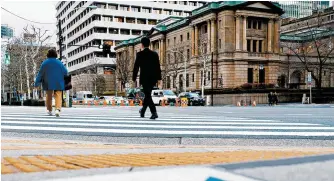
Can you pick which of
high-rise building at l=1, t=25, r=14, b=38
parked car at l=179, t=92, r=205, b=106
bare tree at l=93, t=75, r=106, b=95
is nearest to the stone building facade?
parked car at l=179, t=92, r=205, b=106

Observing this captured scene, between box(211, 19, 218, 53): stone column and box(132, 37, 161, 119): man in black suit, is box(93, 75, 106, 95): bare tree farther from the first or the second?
box(132, 37, 161, 119): man in black suit

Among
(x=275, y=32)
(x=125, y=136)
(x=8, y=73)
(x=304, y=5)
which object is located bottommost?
(x=125, y=136)

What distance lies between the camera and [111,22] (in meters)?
A: 86.1

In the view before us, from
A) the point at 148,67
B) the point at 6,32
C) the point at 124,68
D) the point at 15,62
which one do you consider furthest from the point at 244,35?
the point at 148,67

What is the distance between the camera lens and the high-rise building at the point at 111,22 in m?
85.1

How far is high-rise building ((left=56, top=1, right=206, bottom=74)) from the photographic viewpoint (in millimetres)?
85125

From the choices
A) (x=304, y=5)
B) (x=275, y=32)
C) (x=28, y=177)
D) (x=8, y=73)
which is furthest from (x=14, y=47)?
(x=304, y=5)

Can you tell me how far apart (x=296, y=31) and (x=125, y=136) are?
77.4m

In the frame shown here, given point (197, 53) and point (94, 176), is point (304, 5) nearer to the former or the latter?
point (197, 53)

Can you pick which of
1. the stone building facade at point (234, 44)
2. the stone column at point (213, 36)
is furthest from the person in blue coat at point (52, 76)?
the stone column at point (213, 36)

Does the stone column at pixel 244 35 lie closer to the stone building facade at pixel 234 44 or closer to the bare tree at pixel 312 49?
the stone building facade at pixel 234 44

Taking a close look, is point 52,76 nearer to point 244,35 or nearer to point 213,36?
point 244,35

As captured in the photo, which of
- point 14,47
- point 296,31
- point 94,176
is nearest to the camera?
point 94,176

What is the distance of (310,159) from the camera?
2322 mm
